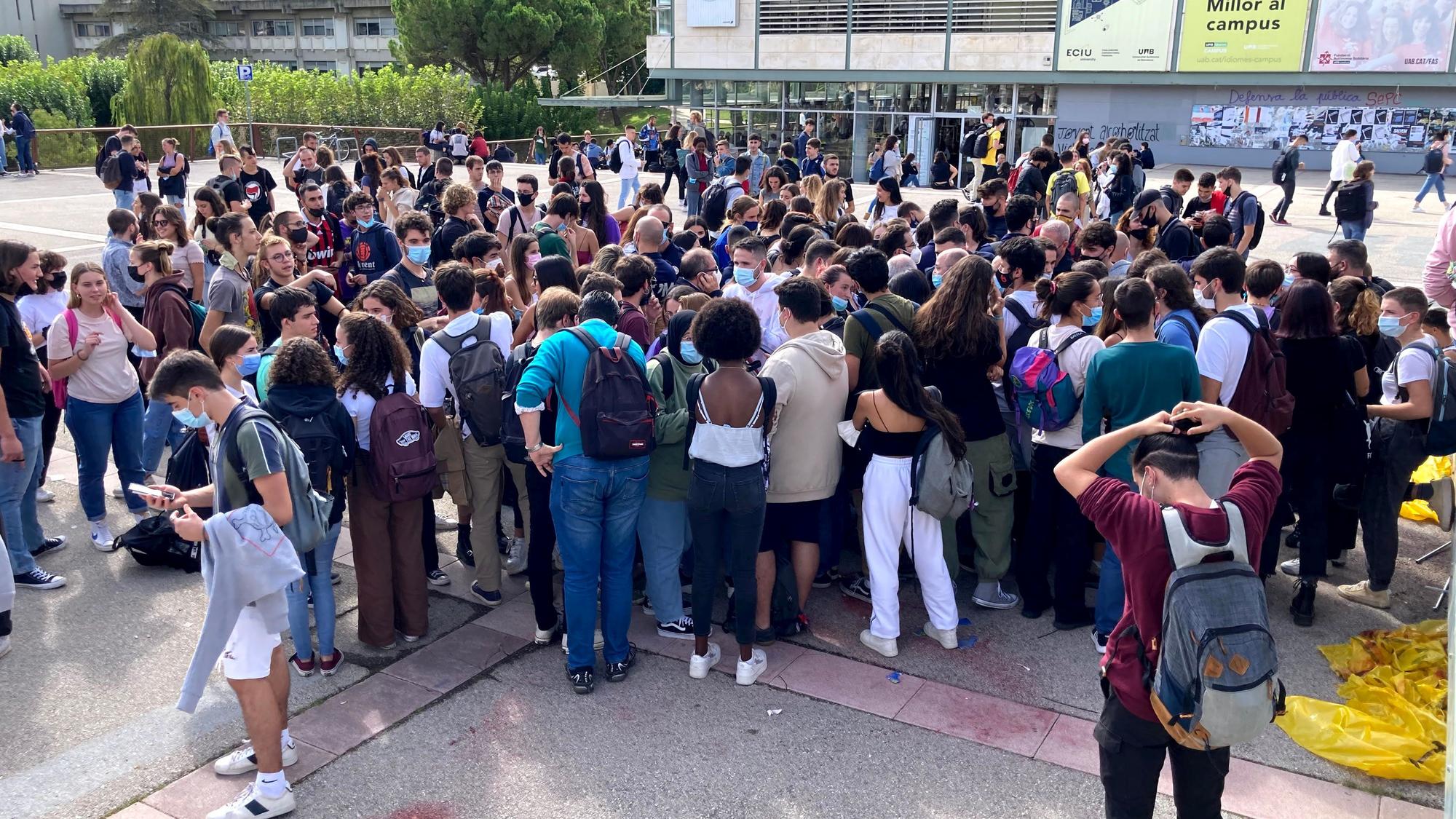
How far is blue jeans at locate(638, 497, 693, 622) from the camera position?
17.4 ft

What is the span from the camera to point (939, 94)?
109 feet

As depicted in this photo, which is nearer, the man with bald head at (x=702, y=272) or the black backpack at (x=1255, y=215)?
the man with bald head at (x=702, y=272)

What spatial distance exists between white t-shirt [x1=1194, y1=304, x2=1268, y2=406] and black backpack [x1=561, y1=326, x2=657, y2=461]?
2.76 metres

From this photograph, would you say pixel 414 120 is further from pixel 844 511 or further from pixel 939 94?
pixel 844 511

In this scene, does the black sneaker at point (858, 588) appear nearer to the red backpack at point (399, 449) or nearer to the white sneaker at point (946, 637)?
the white sneaker at point (946, 637)

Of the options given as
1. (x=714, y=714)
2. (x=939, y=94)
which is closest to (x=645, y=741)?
(x=714, y=714)

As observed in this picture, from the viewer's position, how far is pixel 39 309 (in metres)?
6.50

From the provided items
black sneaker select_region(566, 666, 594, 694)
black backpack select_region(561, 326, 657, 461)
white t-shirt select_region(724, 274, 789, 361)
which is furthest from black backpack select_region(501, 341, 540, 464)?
white t-shirt select_region(724, 274, 789, 361)

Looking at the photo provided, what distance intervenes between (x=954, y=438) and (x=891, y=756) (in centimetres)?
150

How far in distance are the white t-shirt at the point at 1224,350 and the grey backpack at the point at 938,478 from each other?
1.31 meters

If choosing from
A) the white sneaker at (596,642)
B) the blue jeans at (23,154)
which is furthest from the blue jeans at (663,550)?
the blue jeans at (23,154)

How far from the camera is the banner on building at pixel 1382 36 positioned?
28234 mm

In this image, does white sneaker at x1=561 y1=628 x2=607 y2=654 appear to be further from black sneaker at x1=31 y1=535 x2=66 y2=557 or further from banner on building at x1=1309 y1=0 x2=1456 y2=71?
banner on building at x1=1309 y1=0 x2=1456 y2=71

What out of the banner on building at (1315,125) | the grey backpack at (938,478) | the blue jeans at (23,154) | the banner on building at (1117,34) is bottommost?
the grey backpack at (938,478)
